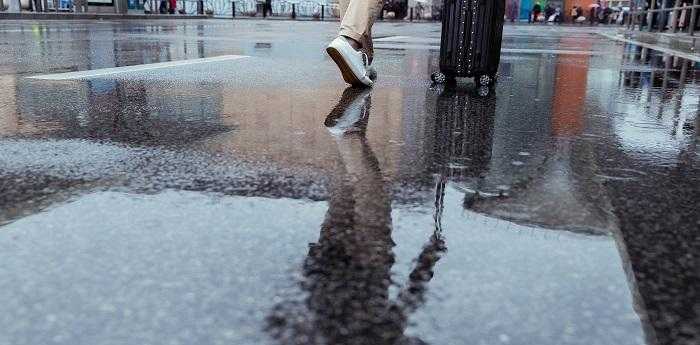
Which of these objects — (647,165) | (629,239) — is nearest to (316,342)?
(629,239)

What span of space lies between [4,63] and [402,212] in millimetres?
4496

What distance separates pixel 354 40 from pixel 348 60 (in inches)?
8.9

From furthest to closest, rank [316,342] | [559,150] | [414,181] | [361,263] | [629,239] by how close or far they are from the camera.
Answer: [559,150], [414,181], [629,239], [361,263], [316,342]

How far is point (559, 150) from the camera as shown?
7.32 feet

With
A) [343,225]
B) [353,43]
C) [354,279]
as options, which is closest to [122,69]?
[353,43]

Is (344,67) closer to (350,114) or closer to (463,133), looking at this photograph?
(350,114)

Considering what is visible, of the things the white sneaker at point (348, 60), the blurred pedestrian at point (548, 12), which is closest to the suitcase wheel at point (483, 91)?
the white sneaker at point (348, 60)

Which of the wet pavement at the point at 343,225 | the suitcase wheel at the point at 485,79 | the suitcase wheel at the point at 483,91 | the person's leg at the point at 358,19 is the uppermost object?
the person's leg at the point at 358,19

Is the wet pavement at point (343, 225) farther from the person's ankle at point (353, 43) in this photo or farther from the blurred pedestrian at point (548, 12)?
the blurred pedestrian at point (548, 12)

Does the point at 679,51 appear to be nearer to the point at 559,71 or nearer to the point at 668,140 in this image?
the point at 559,71

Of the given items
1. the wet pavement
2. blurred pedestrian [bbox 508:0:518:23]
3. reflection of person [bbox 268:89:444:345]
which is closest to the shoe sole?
the wet pavement

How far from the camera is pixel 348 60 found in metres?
3.68

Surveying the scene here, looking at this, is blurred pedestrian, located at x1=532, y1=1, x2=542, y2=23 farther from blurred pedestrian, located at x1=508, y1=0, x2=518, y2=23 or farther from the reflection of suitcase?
the reflection of suitcase

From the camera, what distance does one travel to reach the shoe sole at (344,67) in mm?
3652
